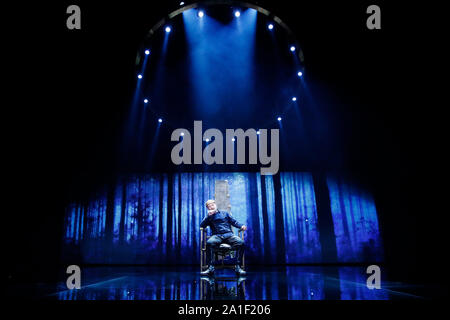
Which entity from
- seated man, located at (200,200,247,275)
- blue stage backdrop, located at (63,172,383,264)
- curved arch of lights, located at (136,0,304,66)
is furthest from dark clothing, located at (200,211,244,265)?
curved arch of lights, located at (136,0,304,66)

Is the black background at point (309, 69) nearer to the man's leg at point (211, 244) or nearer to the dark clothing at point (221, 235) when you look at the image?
the dark clothing at point (221, 235)

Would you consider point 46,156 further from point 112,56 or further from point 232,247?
point 232,247

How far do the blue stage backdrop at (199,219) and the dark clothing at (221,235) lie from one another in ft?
8.08

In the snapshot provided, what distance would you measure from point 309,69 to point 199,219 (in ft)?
12.6

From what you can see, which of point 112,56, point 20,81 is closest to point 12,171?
point 20,81

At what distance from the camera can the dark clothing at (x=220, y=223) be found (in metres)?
3.85

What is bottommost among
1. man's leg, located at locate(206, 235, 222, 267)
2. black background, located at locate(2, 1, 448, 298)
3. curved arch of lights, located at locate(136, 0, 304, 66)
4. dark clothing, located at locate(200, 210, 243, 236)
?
Answer: man's leg, located at locate(206, 235, 222, 267)

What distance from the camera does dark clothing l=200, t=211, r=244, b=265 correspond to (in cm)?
367

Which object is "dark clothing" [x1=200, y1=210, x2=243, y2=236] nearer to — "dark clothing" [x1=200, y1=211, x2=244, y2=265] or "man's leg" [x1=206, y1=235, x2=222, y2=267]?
"dark clothing" [x1=200, y1=211, x2=244, y2=265]

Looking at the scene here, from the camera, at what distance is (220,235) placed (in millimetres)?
3762

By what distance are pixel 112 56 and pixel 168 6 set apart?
1.23 meters

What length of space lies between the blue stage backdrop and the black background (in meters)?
1.63

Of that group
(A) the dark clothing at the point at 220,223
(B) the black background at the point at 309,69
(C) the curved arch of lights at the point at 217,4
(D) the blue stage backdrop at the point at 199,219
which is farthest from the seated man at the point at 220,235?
(C) the curved arch of lights at the point at 217,4

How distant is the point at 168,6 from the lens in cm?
399
